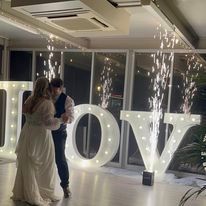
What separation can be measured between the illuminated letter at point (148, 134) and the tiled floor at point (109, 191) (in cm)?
34

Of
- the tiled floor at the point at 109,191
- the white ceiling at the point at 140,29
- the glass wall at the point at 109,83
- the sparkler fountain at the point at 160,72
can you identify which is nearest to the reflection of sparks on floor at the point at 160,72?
the sparkler fountain at the point at 160,72

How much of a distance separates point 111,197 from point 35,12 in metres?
2.44

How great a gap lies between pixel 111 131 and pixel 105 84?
52.9 inches

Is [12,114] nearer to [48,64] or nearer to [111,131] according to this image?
[48,64]

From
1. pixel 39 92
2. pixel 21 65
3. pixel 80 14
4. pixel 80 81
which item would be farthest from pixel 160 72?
pixel 80 14

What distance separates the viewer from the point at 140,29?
216 inches

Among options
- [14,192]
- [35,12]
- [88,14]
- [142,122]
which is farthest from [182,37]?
[14,192]

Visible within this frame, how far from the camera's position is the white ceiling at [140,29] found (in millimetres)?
4031

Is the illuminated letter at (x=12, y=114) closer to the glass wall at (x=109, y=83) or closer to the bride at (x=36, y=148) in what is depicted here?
the glass wall at (x=109, y=83)

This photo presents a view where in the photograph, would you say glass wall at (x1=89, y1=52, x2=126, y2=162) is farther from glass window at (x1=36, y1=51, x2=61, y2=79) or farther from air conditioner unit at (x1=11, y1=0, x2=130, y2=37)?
air conditioner unit at (x1=11, y1=0, x2=130, y2=37)

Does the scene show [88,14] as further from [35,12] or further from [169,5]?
[169,5]

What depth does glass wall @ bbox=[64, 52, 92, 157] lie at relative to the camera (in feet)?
22.1

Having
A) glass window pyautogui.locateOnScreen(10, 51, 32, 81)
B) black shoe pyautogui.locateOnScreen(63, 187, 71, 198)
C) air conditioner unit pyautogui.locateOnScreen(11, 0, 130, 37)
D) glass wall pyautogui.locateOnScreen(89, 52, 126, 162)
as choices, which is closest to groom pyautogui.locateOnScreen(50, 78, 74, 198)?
black shoe pyautogui.locateOnScreen(63, 187, 71, 198)

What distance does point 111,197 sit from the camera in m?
4.26
